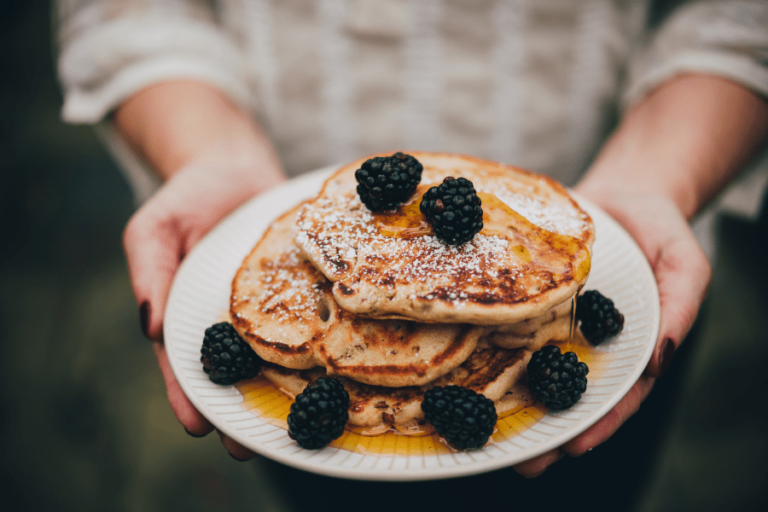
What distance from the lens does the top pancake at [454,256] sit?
3.80 ft

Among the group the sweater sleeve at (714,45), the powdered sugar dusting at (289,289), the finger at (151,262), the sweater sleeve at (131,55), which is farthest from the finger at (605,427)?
the sweater sleeve at (131,55)

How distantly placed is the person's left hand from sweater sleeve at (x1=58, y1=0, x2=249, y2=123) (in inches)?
71.9

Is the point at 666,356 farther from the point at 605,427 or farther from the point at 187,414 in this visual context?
the point at 187,414

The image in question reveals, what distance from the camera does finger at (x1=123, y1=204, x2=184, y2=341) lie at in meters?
1.44

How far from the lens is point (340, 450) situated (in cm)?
114

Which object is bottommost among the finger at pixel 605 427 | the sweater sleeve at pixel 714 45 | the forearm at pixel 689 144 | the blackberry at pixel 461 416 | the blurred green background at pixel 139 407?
the blurred green background at pixel 139 407

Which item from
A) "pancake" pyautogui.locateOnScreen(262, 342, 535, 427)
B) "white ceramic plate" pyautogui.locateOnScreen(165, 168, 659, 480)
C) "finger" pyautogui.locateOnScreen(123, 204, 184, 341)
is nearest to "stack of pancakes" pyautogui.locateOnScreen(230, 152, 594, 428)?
"pancake" pyautogui.locateOnScreen(262, 342, 535, 427)

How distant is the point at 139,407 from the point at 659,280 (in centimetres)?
314

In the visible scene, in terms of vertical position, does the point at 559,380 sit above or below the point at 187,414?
above

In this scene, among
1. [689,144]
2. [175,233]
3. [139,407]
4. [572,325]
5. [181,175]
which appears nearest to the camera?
[572,325]

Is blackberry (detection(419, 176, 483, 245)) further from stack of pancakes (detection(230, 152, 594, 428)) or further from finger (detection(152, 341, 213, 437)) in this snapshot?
finger (detection(152, 341, 213, 437))

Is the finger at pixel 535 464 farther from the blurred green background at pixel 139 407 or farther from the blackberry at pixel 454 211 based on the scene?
the blurred green background at pixel 139 407

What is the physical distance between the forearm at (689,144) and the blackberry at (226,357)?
1420 millimetres

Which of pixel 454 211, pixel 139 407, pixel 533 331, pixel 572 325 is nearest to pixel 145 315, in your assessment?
pixel 454 211
